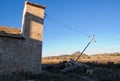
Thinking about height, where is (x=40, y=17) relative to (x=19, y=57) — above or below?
above

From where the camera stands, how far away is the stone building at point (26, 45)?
50.8 ft

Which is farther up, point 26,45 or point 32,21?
→ point 32,21

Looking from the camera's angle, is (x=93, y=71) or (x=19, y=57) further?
(x=93, y=71)

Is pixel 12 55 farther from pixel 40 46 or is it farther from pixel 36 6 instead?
pixel 36 6

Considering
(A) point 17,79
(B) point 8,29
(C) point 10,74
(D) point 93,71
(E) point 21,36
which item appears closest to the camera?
(A) point 17,79

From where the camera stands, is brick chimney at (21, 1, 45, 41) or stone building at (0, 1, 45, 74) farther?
brick chimney at (21, 1, 45, 41)

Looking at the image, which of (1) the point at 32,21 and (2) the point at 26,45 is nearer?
(2) the point at 26,45

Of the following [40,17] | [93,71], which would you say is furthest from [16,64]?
[93,71]

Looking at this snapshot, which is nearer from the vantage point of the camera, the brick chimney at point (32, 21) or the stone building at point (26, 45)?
the stone building at point (26, 45)

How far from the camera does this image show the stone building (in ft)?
50.8

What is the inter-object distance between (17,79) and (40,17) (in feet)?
21.1

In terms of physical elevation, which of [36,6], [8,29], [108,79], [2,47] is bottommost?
[108,79]

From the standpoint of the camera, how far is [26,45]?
54.4 feet

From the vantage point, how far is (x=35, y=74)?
16109mm
